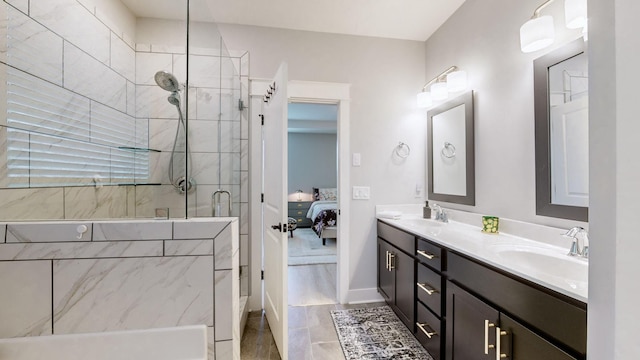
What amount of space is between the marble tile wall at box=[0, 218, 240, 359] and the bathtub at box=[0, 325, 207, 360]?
22mm

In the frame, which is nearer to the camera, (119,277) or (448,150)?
(119,277)

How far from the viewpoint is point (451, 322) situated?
138 cm

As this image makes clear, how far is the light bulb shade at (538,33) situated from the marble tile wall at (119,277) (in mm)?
1803

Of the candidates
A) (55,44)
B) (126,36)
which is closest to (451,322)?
(55,44)

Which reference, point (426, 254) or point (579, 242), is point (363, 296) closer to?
point (426, 254)

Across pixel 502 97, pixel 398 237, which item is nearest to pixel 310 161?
pixel 398 237

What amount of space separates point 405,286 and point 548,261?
36.5 inches

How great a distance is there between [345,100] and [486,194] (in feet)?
4.73

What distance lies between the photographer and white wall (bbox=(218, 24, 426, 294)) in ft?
7.71

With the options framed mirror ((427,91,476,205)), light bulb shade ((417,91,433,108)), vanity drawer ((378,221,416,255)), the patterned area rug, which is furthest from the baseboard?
light bulb shade ((417,91,433,108))

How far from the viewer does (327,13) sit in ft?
6.84

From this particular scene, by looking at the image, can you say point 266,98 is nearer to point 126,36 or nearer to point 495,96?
point 126,36

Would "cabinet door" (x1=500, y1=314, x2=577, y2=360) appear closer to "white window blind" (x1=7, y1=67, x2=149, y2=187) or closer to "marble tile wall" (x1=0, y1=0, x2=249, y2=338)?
"marble tile wall" (x1=0, y1=0, x2=249, y2=338)

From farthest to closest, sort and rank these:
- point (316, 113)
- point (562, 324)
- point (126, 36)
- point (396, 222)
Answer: point (316, 113) → point (396, 222) → point (126, 36) → point (562, 324)
